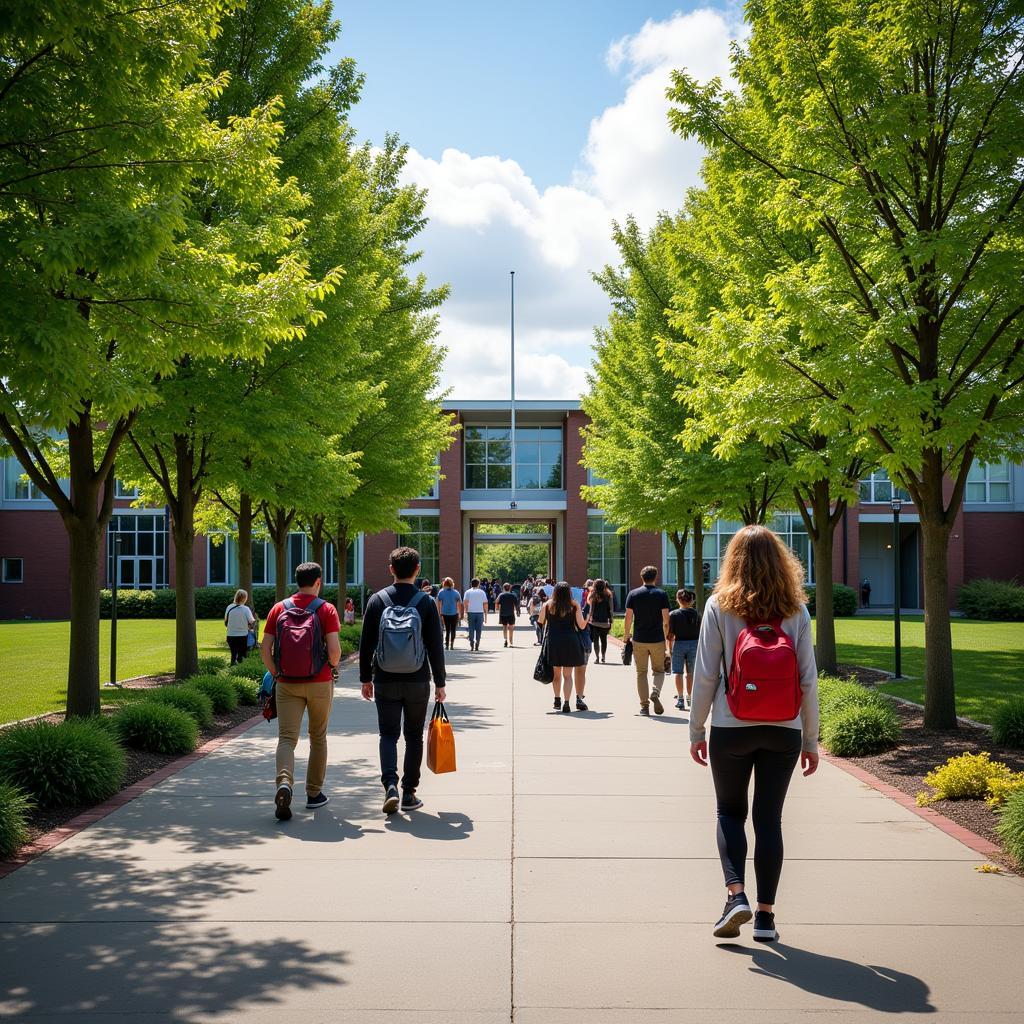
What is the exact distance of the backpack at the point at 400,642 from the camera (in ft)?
24.6

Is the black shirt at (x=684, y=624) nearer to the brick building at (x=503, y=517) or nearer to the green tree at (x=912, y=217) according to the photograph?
the green tree at (x=912, y=217)

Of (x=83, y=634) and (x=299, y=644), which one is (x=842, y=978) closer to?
(x=299, y=644)

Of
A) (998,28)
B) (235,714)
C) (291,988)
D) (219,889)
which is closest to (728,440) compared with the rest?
(998,28)

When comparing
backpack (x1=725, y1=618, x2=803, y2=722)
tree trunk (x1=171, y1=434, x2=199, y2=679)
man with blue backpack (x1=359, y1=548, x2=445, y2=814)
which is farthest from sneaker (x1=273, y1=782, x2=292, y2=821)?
tree trunk (x1=171, y1=434, x2=199, y2=679)

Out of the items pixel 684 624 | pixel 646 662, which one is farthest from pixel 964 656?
pixel 684 624

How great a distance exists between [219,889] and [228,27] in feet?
41.6

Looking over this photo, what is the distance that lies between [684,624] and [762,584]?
827 centimetres

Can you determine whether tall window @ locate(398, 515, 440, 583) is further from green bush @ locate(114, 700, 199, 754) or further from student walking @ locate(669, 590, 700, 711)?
green bush @ locate(114, 700, 199, 754)

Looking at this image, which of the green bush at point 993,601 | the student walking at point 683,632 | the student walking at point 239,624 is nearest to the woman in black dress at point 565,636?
the student walking at point 683,632

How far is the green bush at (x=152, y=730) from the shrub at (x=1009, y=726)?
8017 millimetres

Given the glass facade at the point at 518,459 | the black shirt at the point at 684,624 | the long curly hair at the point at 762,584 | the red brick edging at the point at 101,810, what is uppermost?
the glass facade at the point at 518,459

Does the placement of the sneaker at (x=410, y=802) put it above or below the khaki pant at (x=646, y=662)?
below

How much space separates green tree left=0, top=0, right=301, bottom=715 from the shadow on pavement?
18.4ft

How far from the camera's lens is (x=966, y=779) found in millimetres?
7922
